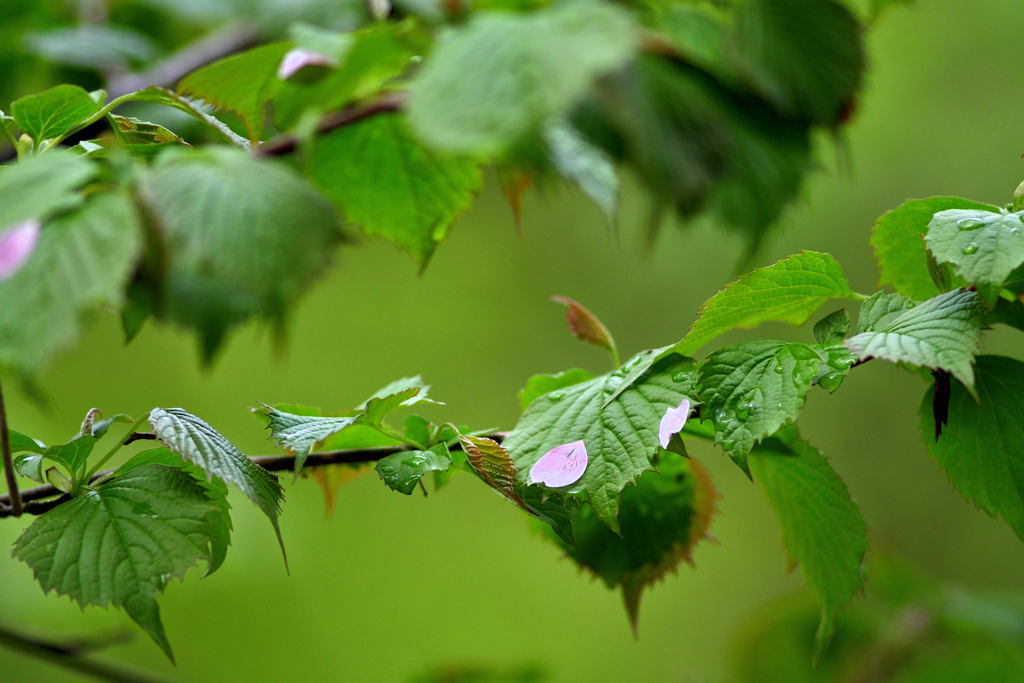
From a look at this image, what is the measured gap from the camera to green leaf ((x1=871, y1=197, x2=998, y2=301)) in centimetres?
30

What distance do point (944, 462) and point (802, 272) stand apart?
0.09m

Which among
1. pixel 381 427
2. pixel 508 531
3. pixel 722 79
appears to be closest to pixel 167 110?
pixel 381 427

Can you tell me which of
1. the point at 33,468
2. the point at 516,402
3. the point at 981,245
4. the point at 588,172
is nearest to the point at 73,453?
the point at 33,468

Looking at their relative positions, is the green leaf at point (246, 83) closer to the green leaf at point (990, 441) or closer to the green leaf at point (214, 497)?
the green leaf at point (214, 497)

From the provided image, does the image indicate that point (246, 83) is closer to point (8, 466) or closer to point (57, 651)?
point (8, 466)

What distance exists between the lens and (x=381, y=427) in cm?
31

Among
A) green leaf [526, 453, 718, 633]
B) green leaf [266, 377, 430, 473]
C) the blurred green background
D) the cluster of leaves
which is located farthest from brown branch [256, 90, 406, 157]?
the blurred green background

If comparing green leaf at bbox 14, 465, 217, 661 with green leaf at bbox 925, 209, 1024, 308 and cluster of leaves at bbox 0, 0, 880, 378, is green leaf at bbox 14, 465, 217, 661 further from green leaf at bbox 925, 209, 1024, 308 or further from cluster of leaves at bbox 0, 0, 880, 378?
green leaf at bbox 925, 209, 1024, 308

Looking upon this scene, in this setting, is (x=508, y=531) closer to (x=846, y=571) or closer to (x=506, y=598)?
(x=506, y=598)

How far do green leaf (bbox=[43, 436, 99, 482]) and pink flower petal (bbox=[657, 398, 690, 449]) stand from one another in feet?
0.69

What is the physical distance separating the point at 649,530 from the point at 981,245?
0.62 feet

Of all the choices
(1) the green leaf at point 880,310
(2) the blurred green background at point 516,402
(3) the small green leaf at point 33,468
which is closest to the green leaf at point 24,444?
(3) the small green leaf at point 33,468

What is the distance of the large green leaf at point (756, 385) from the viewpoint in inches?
9.6

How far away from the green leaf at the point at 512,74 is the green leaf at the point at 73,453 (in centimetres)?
21
